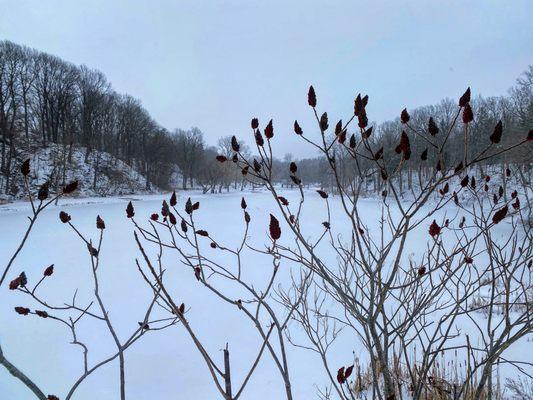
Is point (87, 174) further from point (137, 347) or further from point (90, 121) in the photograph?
point (137, 347)

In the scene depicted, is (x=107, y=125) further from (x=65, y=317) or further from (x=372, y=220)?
(x=65, y=317)

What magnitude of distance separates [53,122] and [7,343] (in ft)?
142

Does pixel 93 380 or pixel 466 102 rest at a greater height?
pixel 466 102

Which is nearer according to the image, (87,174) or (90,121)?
(87,174)

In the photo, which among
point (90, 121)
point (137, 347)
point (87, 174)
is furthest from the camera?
point (90, 121)

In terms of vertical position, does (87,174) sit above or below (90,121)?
below

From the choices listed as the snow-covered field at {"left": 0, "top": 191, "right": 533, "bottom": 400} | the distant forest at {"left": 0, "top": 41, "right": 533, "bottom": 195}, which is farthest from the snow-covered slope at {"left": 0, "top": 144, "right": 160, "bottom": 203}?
the snow-covered field at {"left": 0, "top": 191, "right": 533, "bottom": 400}

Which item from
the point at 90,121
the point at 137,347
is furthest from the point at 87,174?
the point at 137,347

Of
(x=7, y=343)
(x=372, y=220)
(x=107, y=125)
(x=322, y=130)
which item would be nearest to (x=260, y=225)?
(x=372, y=220)

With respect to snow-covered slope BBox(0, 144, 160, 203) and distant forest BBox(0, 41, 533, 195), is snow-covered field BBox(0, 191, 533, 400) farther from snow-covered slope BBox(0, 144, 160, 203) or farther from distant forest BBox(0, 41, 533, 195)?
snow-covered slope BBox(0, 144, 160, 203)

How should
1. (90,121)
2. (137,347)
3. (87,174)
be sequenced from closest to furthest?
(137,347)
(87,174)
(90,121)

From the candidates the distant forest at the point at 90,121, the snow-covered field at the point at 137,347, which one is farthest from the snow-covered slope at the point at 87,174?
the snow-covered field at the point at 137,347

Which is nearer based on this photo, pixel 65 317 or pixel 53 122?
pixel 65 317

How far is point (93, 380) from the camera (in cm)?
416
